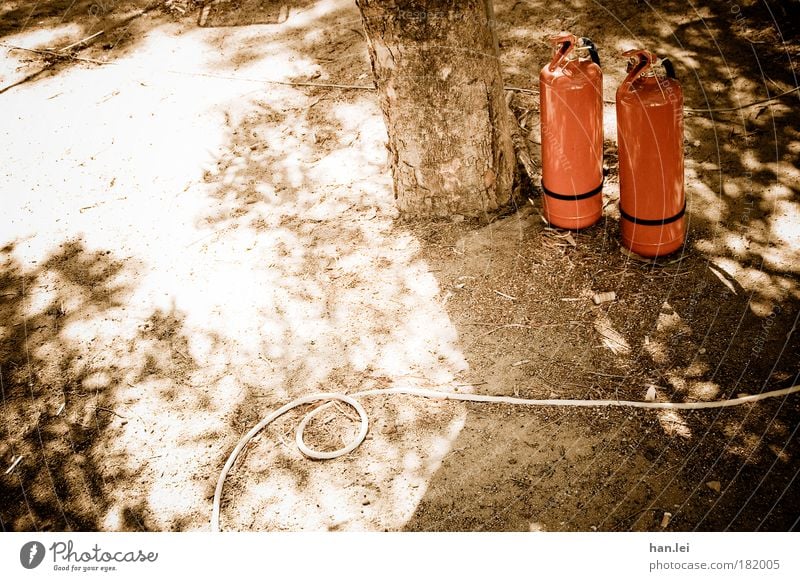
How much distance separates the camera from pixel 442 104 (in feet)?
10.5

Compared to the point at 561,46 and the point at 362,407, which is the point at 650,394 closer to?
the point at 362,407

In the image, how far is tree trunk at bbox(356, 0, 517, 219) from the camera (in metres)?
3.02

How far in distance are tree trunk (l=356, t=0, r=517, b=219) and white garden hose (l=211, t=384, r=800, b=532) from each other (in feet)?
3.91

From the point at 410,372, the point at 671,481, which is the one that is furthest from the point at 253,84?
the point at 671,481

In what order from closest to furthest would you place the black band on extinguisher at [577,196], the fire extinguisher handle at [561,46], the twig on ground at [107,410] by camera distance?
the fire extinguisher handle at [561,46], the twig on ground at [107,410], the black band on extinguisher at [577,196]

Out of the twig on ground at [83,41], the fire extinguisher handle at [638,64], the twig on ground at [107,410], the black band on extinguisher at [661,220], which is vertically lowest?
the twig on ground at [107,410]

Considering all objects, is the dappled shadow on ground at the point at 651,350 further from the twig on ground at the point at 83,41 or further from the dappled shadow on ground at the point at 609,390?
the twig on ground at the point at 83,41

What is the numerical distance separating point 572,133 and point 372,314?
1290 mm
